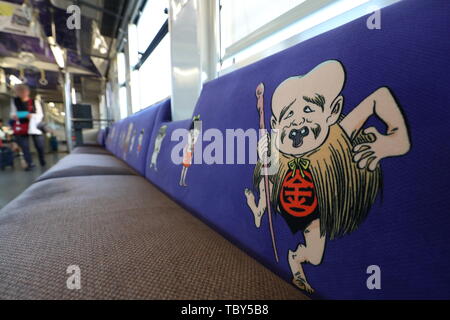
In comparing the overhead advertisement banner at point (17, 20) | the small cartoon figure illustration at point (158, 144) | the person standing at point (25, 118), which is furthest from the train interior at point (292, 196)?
the overhead advertisement banner at point (17, 20)

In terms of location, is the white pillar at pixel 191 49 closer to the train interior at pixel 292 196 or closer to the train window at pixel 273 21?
the train window at pixel 273 21

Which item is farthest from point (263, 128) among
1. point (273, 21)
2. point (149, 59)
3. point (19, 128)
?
point (19, 128)

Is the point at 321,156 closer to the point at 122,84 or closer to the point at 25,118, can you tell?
the point at 25,118

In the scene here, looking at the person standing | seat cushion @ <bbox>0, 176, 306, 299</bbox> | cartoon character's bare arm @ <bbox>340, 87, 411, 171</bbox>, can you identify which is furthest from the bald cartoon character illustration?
the person standing

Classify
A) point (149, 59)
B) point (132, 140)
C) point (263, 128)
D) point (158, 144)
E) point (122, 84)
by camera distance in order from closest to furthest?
point (263, 128) → point (158, 144) → point (132, 140) → point (149, 59) → point (122, 84)

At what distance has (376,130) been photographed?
0.32m

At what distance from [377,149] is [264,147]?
0.24 m

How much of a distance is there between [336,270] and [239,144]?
37 centimetres

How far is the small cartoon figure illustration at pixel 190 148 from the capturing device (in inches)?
33.0

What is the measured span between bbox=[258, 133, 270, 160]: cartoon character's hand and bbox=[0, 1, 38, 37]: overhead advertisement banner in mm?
5311

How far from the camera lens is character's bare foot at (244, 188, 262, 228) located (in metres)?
0.48

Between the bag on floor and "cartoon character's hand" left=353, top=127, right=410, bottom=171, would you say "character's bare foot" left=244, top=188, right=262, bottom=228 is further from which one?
the bag on floor

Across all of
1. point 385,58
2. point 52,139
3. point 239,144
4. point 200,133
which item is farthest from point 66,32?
point 385,58

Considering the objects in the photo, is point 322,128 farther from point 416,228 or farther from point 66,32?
point 66,32
